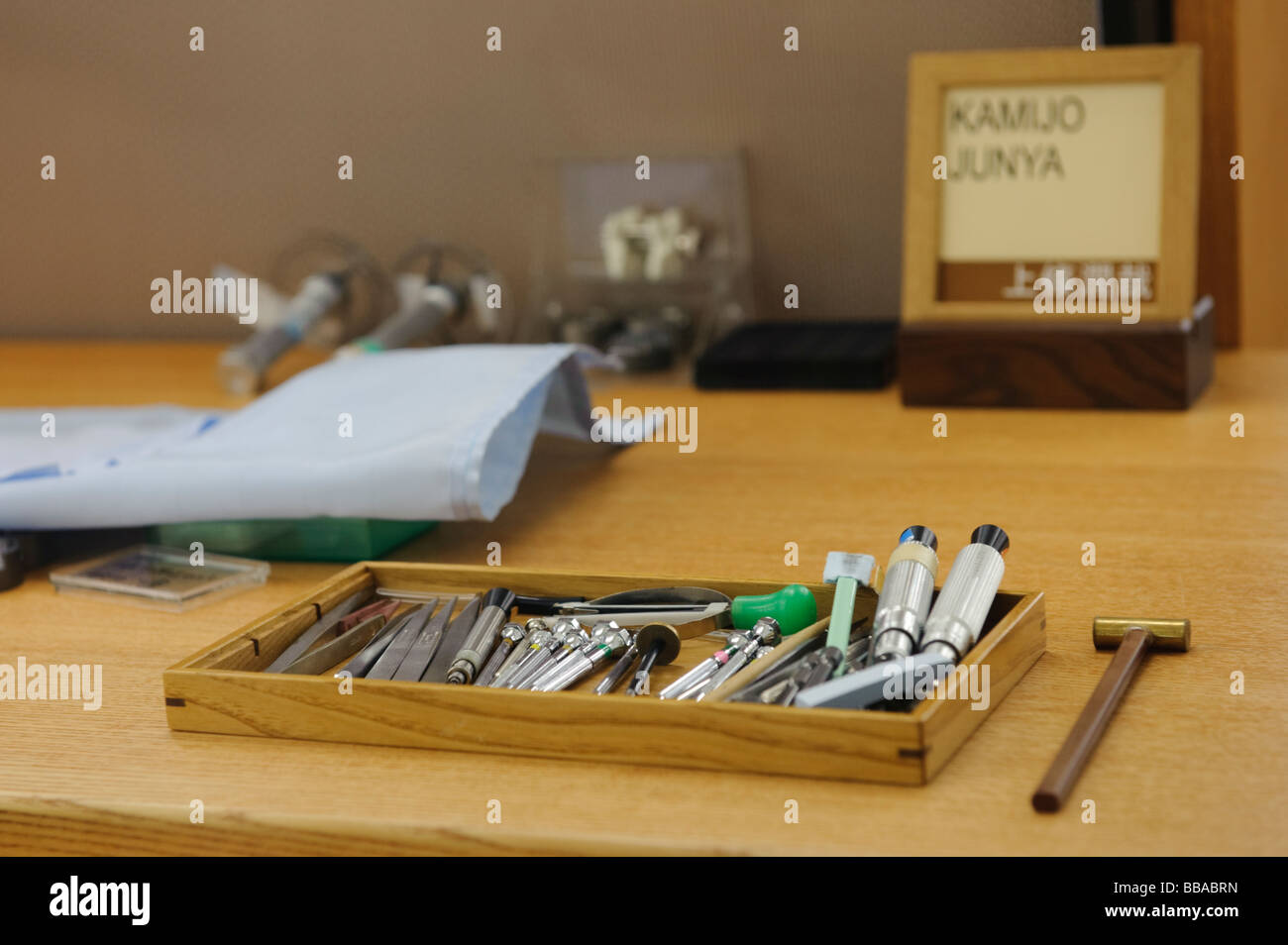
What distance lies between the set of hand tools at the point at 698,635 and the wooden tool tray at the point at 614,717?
1 cm

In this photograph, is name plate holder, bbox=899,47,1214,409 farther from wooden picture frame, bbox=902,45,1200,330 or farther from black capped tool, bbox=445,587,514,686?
black capped tool, bbox=445,587,514,686

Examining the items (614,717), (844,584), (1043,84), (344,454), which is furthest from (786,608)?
(1043,84)

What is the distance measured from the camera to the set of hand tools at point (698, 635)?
22.5 inches

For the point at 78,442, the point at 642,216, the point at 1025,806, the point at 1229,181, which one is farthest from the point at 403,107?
the point at 1025,806

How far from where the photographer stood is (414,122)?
58.4 inches

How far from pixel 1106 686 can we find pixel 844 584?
0.12 meters

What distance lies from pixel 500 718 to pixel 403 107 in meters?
1.06

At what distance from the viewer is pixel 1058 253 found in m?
1.15

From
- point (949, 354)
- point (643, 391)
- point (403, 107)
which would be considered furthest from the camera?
point (403, 107)

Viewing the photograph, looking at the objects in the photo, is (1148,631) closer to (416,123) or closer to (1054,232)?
(1054,232)

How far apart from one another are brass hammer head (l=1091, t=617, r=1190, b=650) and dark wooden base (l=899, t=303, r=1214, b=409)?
495 millimetres

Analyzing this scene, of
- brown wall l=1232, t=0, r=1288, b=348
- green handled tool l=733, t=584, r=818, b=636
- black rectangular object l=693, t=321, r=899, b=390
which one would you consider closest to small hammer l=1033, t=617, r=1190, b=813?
green handled tool l=733, t=584, r=818, b=636

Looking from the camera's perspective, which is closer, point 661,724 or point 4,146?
point 661,724

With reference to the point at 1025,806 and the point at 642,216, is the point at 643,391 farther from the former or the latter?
the point at 1025,806
